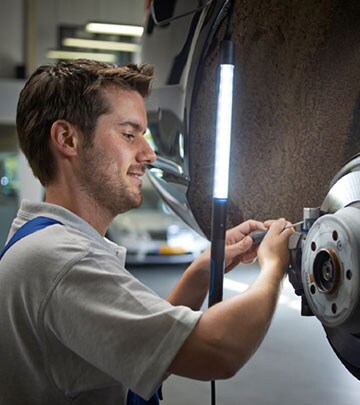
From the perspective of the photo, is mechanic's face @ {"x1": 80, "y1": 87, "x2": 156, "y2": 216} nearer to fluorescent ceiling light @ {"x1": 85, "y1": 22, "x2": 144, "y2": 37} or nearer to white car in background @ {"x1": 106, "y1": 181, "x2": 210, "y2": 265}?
white car in background @ {"x1": 106, "y1": 181, "x2": 210, "y2": 265}

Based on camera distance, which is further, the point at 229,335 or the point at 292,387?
the point at 292,387

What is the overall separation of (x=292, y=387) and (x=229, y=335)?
87.2 inches

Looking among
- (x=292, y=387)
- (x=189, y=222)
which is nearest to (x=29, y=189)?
(x=292, y=387)

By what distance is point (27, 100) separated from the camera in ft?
3.43

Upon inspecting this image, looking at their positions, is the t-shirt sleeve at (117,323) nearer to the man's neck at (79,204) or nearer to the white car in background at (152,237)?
the man's neck at (79,204)

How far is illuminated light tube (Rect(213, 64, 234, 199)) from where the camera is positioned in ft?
2.91

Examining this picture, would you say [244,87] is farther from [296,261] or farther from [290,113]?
[296,261]

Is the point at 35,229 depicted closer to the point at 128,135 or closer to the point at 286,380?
the point at 128,135

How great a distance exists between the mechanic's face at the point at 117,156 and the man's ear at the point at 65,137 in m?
0.02

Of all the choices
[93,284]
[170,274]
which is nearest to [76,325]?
Answer: [93,284]

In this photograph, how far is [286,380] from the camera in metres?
2.95

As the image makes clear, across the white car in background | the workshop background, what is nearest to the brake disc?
the workshop background

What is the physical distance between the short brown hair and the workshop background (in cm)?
150

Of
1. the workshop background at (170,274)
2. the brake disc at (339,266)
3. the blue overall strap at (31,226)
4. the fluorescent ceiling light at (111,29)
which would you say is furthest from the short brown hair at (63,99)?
the fluorescent ceiling light at (111,29)
